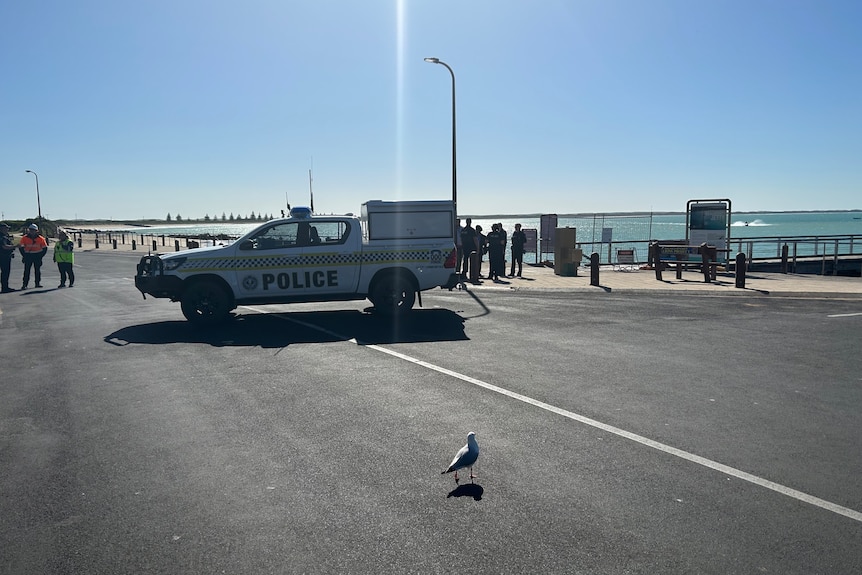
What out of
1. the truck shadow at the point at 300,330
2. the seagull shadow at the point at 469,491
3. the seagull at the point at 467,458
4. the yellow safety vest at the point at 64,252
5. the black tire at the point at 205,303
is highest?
the yellow safety vest at the point at 64,252

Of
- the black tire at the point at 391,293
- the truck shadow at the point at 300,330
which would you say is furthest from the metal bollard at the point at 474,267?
the black tire at the point at 391,293

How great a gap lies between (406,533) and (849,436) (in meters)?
4.27

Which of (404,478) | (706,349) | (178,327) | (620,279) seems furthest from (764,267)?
(404,478)

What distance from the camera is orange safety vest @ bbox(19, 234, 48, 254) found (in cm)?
2136

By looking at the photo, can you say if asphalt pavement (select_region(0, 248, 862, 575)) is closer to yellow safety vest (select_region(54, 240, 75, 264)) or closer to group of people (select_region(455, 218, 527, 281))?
group of people (select_region(455, 218, 527, 281))

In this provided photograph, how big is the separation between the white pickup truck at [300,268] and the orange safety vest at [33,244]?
414 inches

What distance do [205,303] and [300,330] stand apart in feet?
6.29

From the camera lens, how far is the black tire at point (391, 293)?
526 inches

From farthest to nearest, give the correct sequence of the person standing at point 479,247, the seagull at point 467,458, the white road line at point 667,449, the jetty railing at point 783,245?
the jetty railing at point 783,245, the person standing at point 479,247, the seagull at point 467,458, the white road line at point 667,449

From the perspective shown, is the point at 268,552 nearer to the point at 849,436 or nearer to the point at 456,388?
the point at 456,388

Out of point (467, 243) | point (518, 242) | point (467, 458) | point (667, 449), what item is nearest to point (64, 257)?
point (467, 243)

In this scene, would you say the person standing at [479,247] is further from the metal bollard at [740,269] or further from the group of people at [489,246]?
the metal bollard at [740,269]

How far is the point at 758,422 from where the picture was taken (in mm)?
6582

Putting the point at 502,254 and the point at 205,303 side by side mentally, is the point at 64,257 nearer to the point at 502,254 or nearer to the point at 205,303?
the point at 205,303
